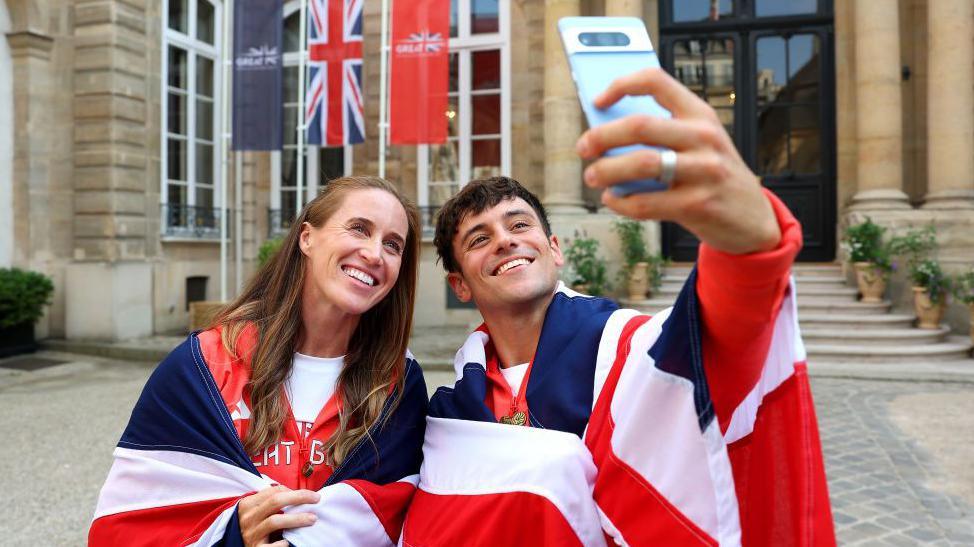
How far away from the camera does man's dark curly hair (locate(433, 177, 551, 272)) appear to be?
2.26 m

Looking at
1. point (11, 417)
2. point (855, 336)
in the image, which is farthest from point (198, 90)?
point (855, 336)

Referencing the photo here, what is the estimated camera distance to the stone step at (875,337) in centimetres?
905

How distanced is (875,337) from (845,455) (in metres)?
4.52

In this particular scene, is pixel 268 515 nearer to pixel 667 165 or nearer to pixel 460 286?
pixel 460 286

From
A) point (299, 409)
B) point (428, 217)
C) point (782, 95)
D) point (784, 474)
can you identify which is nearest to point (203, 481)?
point (299, 409)

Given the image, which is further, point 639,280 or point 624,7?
point 624,7

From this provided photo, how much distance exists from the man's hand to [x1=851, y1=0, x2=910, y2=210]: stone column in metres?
10.8

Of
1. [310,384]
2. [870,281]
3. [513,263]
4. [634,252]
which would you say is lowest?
[310,384]

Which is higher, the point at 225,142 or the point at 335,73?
the point at 335,73

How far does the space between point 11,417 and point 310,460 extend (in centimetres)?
647

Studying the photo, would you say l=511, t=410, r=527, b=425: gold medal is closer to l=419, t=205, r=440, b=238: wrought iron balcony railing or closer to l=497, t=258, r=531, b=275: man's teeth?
l=497, t=258, r=531, b=275: man's teeth

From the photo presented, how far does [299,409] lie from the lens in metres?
2.11

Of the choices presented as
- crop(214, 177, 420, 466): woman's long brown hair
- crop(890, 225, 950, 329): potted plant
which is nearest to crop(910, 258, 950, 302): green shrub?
crop(890, 225, 950, 329): potted plant

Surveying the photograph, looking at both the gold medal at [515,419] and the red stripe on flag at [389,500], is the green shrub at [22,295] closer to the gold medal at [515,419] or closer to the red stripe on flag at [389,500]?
the red stripe on flag at [389,500]
